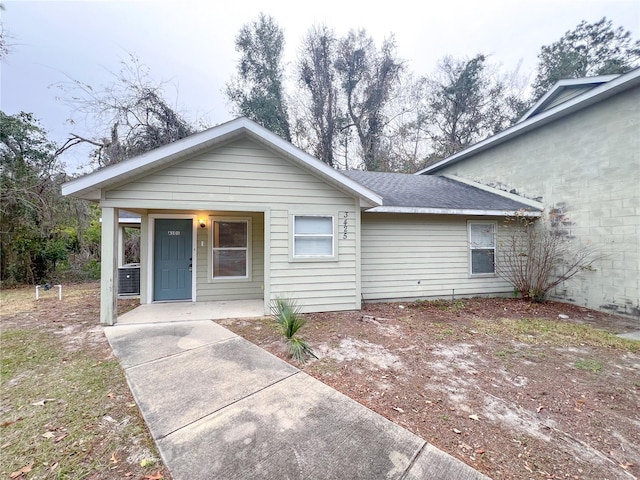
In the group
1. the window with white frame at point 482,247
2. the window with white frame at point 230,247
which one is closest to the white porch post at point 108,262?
the window with white frame at point 230,247

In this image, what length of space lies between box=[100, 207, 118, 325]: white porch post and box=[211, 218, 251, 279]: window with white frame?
2.31 meters

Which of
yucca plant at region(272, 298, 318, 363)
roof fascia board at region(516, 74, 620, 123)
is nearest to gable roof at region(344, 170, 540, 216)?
roof fascia board at region(516, 74, 620, 123)

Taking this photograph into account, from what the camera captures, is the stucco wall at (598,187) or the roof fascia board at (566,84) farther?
the roof fascia board at (566,84)

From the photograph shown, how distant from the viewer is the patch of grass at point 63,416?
2.07m

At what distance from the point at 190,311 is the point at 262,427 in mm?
4506

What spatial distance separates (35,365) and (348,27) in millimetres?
21923

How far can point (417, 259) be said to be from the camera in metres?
7.76

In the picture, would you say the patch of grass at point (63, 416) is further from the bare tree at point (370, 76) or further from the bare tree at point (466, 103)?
the bare tree at point (466, 103)

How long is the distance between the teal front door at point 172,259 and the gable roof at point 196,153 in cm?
198

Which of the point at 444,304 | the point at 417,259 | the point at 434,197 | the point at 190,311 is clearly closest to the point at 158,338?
the point at 190,311

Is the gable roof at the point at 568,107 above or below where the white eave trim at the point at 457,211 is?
above

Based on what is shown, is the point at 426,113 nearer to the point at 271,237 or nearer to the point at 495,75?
the point at 495,75

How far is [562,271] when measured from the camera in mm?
7828

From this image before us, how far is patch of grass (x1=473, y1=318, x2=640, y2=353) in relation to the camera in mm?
4734
